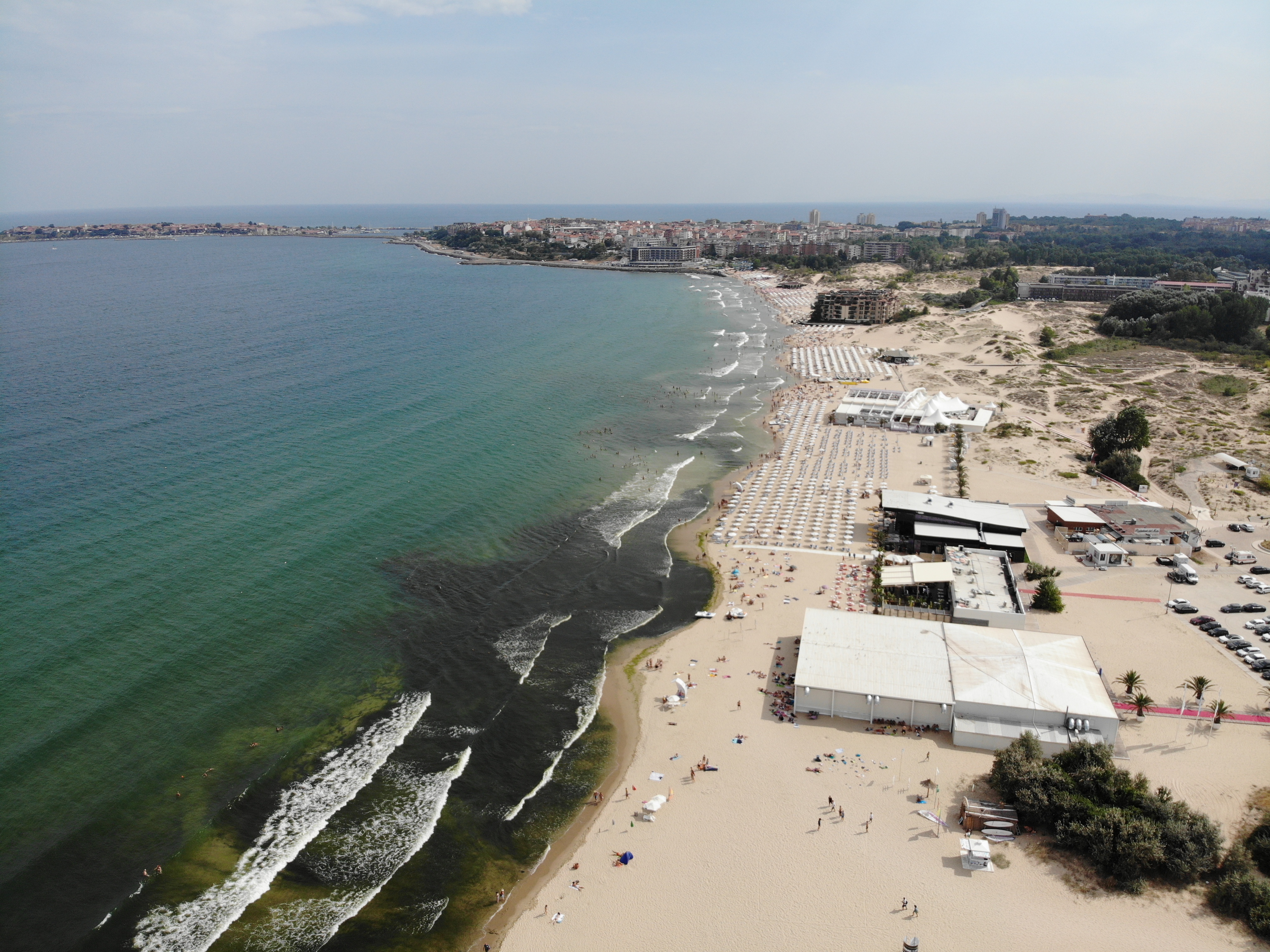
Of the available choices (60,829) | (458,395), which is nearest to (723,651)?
(60,829)

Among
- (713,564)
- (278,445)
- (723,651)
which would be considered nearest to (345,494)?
(278,445)

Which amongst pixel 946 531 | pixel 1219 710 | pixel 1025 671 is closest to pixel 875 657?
pixel 1025 671

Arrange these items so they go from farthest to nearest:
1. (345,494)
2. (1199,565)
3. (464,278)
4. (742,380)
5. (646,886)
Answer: (464,278)
(742,380)
(345,494)
(1199,565)
(646,886)

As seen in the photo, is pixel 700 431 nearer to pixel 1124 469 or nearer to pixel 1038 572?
pixel 1124 469

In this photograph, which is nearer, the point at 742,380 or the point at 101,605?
the point at 101,605

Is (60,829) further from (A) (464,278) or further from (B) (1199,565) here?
(A) (464,278)

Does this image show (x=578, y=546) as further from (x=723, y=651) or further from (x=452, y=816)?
(x=452, y=816)

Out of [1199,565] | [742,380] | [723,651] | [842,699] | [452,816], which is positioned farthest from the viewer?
[742,380]
